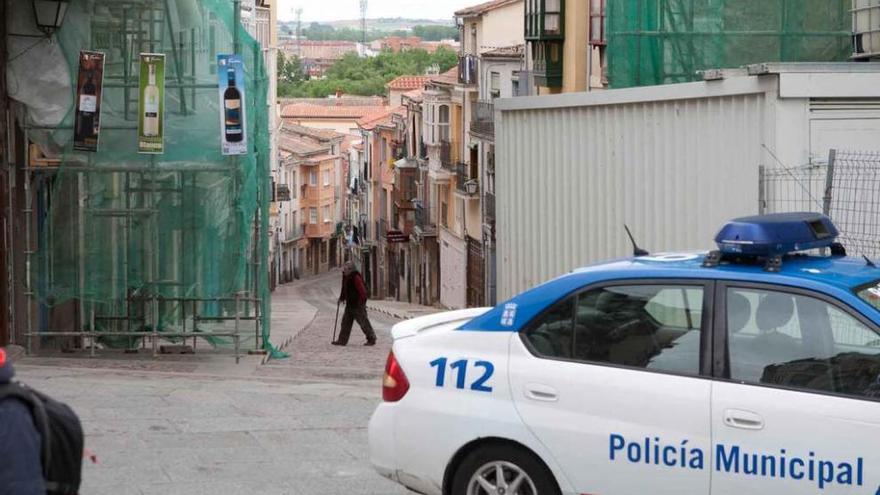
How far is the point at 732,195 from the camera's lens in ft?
38.1

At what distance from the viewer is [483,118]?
46.5 metres

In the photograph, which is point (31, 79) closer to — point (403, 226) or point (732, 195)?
point (732, 195)

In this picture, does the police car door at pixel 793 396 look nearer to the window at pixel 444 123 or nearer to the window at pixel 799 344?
the window at pixel 799 344

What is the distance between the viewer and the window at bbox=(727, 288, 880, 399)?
6609 mm

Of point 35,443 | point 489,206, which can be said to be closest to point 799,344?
point 35,443

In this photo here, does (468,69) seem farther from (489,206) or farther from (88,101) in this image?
(88,101)

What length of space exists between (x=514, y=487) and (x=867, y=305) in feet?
6.37

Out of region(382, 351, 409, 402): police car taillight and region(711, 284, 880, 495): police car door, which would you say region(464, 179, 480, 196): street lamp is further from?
region(711, 284, 880, 495): police car door

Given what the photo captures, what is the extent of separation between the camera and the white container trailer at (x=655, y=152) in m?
11.0

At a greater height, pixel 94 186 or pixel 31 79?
pixel 31 79

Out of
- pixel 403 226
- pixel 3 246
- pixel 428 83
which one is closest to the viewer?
pixel 3 246

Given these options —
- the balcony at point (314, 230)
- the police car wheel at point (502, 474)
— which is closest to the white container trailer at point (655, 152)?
the police car wheel at point (502, 474)

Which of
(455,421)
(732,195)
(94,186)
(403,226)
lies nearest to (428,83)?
(403,226)

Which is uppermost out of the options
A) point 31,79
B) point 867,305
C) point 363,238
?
point 31,79
